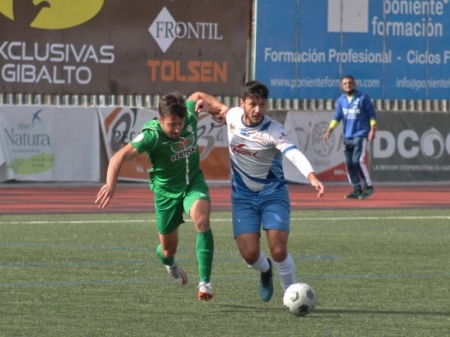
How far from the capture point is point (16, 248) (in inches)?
554

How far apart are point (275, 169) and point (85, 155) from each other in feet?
48.4

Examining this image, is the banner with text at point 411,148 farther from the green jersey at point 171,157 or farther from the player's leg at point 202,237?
the player's leg at point 202,237

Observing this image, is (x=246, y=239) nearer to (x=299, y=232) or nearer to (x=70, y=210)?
(x=299, y=232)

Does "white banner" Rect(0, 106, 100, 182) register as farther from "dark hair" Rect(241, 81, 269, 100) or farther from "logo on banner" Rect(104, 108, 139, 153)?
"dark hair" Rect(241, 81, 269, 100)

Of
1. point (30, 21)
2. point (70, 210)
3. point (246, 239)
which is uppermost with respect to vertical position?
point (30, 21)

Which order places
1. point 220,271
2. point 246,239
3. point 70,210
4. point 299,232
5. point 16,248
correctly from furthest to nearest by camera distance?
point 70,210 → point 299,232 → point 16,248 → point 220,271 → point 246,239

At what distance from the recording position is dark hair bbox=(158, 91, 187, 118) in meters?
9.73

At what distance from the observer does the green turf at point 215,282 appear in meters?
8.92

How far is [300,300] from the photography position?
362 inches

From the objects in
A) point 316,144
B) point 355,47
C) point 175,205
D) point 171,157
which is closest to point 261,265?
point 175,205

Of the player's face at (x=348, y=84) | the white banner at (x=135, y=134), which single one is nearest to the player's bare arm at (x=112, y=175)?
the player's face at (x=348, y=84)

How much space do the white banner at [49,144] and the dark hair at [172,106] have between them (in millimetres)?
14124

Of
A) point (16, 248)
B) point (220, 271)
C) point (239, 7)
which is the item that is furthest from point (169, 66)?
point (220, 271)

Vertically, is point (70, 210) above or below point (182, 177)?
below
